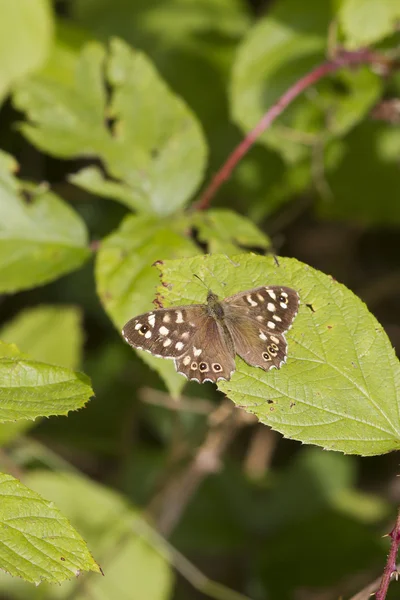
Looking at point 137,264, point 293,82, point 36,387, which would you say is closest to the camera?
point 36,387

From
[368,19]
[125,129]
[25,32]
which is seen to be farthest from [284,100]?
[25,32]

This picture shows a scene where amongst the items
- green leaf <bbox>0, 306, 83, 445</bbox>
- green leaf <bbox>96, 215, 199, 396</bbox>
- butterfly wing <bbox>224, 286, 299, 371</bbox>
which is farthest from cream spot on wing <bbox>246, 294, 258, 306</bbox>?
green leaf <bbox>0, 306, 83, 445</bbox>

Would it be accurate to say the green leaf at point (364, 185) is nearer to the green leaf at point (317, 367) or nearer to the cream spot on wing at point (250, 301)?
the cream spot on wing at point (250, 301)

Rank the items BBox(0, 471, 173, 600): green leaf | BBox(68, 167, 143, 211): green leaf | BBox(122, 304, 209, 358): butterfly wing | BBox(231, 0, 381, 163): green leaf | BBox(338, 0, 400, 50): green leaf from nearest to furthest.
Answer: BBox(122, 304, 209, 358): butterfly wing → BBox(68, 167, 143, 211): green leaf → BBox(338, 0, 400, 50): green leaf → BBox(231, 0, 381, 163): green leaf → BBox(0, 471, 173, 600): green leaf

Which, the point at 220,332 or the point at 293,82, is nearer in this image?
the point at 220,332

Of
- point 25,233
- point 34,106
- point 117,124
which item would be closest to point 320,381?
point 25,233

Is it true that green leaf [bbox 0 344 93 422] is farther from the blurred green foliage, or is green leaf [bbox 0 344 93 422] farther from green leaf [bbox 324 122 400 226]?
green leaf [bbox 324 122 400 226]

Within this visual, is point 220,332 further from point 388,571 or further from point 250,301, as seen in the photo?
point 388,571
